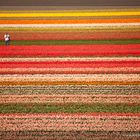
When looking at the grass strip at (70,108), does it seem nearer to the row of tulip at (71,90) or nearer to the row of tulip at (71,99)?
the row of tulip at (71,99)

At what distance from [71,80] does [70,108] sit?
1.72 metres

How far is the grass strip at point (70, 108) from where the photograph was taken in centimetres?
816

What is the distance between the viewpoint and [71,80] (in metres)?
9.87

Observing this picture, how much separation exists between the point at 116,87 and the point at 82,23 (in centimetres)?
774

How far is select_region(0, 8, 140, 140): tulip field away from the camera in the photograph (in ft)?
24.3

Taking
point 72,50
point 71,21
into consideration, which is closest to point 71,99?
point 72,50

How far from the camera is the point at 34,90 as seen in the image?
9.30 m

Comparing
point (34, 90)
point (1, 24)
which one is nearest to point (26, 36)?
point (1, 24)

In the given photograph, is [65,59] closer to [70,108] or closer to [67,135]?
Answer: [70,108]

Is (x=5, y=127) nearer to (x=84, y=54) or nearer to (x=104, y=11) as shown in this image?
(x=84, y=54)

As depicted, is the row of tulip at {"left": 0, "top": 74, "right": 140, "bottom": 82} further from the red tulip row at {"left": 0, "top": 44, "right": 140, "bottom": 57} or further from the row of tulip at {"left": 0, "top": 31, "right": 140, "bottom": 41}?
the row of tulip at {"left": 0, "top": 31, "right": 140, "bottom": 41}

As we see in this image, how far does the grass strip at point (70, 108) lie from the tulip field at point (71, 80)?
0.03m

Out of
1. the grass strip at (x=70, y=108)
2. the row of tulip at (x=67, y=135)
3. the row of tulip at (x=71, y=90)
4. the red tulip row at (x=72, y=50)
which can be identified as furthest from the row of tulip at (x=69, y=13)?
the row of tulip at (x=67, y=135)
